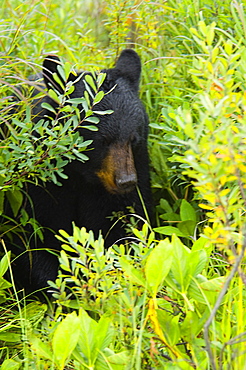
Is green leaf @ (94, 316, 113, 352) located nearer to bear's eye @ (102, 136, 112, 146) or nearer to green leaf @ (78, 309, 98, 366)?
green leaf @ (78, 309, 98, 366)

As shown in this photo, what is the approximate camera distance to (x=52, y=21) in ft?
15.3

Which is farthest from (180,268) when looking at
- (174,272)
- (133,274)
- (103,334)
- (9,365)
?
(9,365)

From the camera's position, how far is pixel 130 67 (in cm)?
340

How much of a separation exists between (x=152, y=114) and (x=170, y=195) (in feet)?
1.87

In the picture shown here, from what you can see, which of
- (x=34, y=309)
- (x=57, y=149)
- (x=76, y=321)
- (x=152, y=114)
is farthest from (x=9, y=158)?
(x=152, y=114)

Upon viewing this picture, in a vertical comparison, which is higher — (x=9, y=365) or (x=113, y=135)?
(x=113, y=135)

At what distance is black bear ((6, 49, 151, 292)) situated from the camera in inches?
121

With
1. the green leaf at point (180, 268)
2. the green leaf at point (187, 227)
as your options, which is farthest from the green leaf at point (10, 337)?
the green leaf at point (187, 227)

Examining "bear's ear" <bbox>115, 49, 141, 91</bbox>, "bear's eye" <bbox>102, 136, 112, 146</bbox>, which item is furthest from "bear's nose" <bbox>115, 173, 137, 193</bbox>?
"bear's ear" <bbox>115, 49, 141, 91</bbox>

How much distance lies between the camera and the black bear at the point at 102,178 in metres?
3.07

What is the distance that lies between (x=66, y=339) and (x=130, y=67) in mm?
1975

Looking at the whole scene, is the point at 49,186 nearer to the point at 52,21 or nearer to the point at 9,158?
the point at 9,158

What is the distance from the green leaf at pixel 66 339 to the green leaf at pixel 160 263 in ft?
0.95

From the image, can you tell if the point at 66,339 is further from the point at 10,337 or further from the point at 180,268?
the point at 10,337
